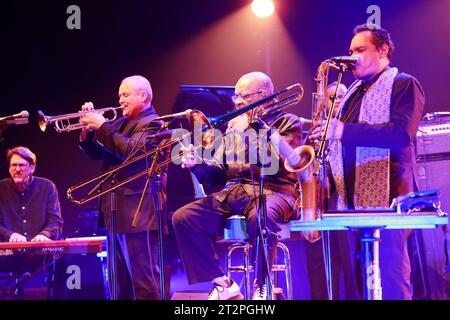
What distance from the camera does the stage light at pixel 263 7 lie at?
661 centimetres

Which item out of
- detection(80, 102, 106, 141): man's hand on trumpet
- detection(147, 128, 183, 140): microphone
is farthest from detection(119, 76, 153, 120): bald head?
detection(147, 128, 183, 140): microphone

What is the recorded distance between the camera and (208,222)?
424cm

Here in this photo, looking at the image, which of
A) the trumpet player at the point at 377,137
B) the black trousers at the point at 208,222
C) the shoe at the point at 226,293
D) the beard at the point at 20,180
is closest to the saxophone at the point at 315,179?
the trumpet player at the point at 377,137

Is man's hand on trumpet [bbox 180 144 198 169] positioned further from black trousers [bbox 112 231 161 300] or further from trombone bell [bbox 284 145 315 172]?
trombone bell [bbox 284 145 315 172]

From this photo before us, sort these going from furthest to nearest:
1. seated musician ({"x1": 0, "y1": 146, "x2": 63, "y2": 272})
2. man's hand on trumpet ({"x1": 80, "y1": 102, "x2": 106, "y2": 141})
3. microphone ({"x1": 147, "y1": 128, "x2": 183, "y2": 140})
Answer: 1. seated musician ({"x1": 0, "y1": 146, "x2": 63, "y2": 272})
2. man's hand on trumpet ({"x1": 80, "y1": 102, "x2": 106, "y2": 141})
3. microphone ({"x1": 147, "y1": 128, "x2": 183, "y2": 140})

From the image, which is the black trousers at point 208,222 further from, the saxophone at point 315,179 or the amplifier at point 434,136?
the amplifier at point 434,136

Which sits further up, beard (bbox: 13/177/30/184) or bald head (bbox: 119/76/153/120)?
bald head (bbox: 119/76/153/120)

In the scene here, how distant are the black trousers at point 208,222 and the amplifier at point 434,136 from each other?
56.3 inches

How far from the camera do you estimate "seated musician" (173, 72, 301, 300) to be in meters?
4.04

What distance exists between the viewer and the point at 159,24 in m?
6.83

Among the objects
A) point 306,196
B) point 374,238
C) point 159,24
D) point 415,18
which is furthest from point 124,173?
point 415,18

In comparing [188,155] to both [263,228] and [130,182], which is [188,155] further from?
[263,228]

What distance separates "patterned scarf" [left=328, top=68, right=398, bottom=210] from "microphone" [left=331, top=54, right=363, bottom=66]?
0.17 metres

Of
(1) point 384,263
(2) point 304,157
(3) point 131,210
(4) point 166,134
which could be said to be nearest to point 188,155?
(4) point 166,134
